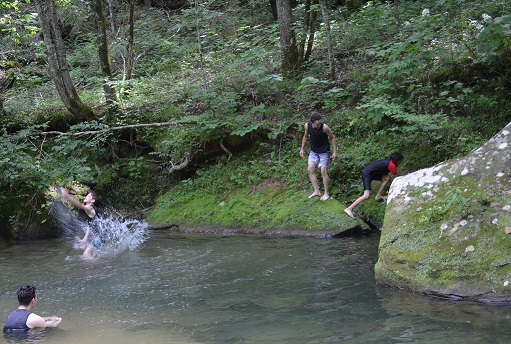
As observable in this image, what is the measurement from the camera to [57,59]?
48.2 feet

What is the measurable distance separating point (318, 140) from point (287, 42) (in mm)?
5158

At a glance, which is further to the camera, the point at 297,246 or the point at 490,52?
the point at 490,52

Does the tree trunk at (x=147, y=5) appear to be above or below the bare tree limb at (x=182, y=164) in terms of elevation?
above

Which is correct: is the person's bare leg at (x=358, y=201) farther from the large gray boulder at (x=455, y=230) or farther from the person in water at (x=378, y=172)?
the large gray boulder at (x=455, y=230)

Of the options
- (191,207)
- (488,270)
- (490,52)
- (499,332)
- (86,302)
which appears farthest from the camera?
(191,207)

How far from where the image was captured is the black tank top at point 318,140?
37.2ft

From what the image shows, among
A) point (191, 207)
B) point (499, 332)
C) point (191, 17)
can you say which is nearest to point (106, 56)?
point (191, 17)

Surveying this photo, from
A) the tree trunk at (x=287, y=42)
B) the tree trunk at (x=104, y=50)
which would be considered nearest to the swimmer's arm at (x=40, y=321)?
the tree trunk at (x=104, y=50)

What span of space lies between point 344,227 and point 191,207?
4180 millimetres

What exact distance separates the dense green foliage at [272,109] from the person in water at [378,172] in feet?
2.48

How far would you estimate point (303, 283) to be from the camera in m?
7.75

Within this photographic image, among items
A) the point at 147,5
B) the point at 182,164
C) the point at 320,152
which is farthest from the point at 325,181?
the point at 147,5

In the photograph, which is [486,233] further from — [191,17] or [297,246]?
[191,17]

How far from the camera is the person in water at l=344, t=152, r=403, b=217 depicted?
10.8 metres
